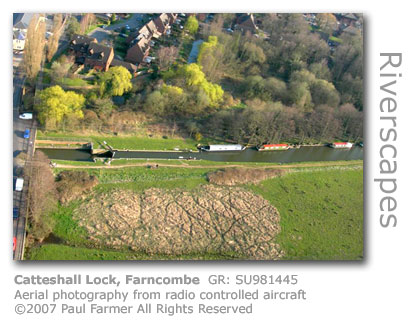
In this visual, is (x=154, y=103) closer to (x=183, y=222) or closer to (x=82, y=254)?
(x=183, y=222)

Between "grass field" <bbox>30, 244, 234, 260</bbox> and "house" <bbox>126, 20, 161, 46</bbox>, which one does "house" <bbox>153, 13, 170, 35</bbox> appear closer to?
"house" <bbox>126, 20, 161, 46</bbox>

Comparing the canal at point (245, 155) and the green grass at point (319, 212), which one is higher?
the canal at point (245, 155)

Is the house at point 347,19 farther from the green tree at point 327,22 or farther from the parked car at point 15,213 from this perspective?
the parked car at point 15,213

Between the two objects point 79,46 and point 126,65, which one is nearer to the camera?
point 126,65

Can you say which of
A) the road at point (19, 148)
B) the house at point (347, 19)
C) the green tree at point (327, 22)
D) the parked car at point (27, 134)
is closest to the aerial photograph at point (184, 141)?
the road at point (19, 148)

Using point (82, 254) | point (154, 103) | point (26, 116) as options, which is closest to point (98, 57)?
point (154, 103)

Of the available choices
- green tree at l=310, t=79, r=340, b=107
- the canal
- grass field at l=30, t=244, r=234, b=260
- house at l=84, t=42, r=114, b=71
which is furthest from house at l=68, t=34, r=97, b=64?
green tree at l=310, t=79, r=340, b=107
